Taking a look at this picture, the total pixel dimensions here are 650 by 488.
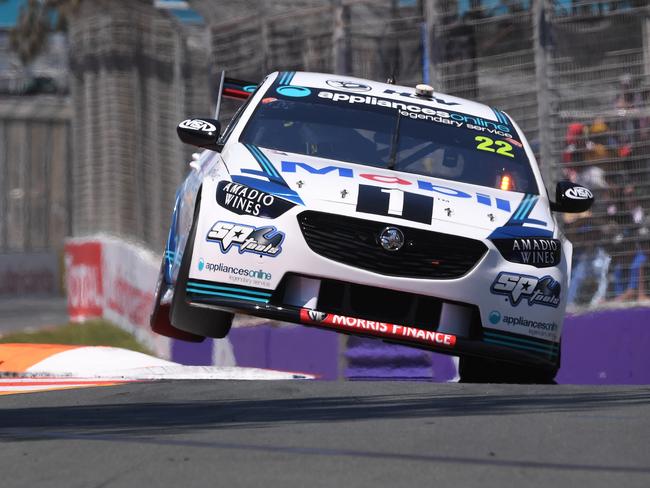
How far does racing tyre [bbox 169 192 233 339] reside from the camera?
7637 millimetres

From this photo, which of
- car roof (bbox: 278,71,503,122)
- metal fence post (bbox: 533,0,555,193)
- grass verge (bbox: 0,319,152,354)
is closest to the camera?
car roof (bbox: 278,71,503,122)

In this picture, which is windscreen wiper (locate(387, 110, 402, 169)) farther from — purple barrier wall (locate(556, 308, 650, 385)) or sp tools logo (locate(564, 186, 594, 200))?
purple barrier wall (locate(556, 308, 650, 385))

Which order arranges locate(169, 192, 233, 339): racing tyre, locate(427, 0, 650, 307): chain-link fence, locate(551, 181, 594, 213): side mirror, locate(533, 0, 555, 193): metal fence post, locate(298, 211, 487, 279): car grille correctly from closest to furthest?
locate(298, 211, 487, 279): car grille, locate(169, 192, 233, 339): racing tyre, locate(551, 181, 594, 213): side mirror, locate(427, 0, 650, 307): chain-link fence, locate(533, 0, 555, 193): metal fence post

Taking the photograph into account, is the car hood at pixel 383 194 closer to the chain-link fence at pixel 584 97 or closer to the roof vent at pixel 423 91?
the roof vent at pixel 423 91

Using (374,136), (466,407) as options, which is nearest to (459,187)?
(374,136)

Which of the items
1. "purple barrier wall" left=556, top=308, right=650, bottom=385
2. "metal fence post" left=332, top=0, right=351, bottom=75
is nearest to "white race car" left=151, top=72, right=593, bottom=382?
"purple barrier wall" left=556, top=308, right=650, bottom=385

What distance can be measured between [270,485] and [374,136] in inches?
169

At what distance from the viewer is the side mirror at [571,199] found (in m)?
8.30

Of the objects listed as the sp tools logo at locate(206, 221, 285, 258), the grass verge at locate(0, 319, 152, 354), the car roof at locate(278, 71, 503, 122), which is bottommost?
the grass verge at locate(0, 319, 152, 354)

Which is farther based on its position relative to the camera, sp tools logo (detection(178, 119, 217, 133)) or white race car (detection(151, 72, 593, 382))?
sp tools logo (detection(178, 119, 217, 133))

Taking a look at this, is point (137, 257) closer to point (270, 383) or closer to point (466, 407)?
point (270, 383)

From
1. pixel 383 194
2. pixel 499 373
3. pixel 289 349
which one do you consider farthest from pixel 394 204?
pixel 289 349

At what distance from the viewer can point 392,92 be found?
8.92m

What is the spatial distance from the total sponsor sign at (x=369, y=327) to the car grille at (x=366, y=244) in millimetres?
272
